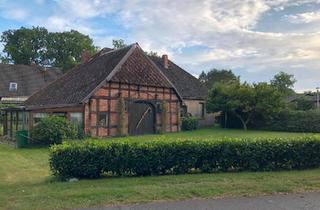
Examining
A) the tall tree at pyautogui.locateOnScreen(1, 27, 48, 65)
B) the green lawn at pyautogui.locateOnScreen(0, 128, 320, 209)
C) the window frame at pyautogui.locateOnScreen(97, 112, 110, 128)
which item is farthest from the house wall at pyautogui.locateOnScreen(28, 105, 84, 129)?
the tall tree at pyautogui.locateOnScreen(1, 27, 48, 65)

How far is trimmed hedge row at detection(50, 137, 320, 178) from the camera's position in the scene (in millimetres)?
9859

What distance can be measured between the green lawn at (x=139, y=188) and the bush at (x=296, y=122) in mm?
22990

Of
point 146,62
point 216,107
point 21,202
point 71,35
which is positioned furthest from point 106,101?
point 71,35

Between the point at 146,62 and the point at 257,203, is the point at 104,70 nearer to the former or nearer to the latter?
the point at 146,62

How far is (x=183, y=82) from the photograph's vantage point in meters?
39.6

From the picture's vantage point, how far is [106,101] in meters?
26.2

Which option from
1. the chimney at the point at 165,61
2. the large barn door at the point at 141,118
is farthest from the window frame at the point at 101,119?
the chimney at the point at 165,61

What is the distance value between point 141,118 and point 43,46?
141 ft

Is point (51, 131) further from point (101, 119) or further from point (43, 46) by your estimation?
point (43, 46)

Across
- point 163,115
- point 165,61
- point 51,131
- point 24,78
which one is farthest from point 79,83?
point 24,78

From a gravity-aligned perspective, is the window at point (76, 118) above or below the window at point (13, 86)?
below

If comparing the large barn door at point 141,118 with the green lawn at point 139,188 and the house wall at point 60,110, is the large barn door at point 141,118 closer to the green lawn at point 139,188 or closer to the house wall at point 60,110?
the house wall at point 60,110

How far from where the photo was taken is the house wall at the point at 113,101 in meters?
25.3

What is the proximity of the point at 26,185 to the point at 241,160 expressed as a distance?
598cm
